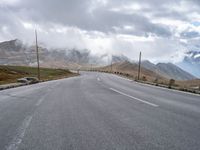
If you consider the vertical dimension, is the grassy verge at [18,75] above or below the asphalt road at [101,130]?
below

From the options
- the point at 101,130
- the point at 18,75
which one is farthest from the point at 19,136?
the point at 18,75

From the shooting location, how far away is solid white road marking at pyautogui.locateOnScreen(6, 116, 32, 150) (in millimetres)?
5254

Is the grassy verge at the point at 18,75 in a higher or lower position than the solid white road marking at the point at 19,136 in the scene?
lower

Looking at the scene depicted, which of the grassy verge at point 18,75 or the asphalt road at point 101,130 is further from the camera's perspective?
the grassy verge at point 18,75

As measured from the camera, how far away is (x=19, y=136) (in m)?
6.03

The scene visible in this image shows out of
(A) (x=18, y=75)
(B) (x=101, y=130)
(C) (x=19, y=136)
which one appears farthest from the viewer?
(A) (x=18, y=75)

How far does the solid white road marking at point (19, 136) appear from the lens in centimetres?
525

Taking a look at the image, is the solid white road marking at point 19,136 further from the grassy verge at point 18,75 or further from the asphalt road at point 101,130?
the grassy verge at point 18,75

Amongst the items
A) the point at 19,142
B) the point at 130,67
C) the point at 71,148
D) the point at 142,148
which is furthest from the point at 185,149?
the point at 130,67

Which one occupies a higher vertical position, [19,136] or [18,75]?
[19,136]

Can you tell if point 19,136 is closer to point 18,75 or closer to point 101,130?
point 101,130

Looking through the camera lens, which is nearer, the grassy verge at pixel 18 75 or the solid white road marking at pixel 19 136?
the solid white road marking at pixel 19 136

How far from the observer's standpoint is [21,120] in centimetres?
793

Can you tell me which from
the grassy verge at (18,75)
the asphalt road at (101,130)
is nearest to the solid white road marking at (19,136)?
the asphalt road at (101,130)
